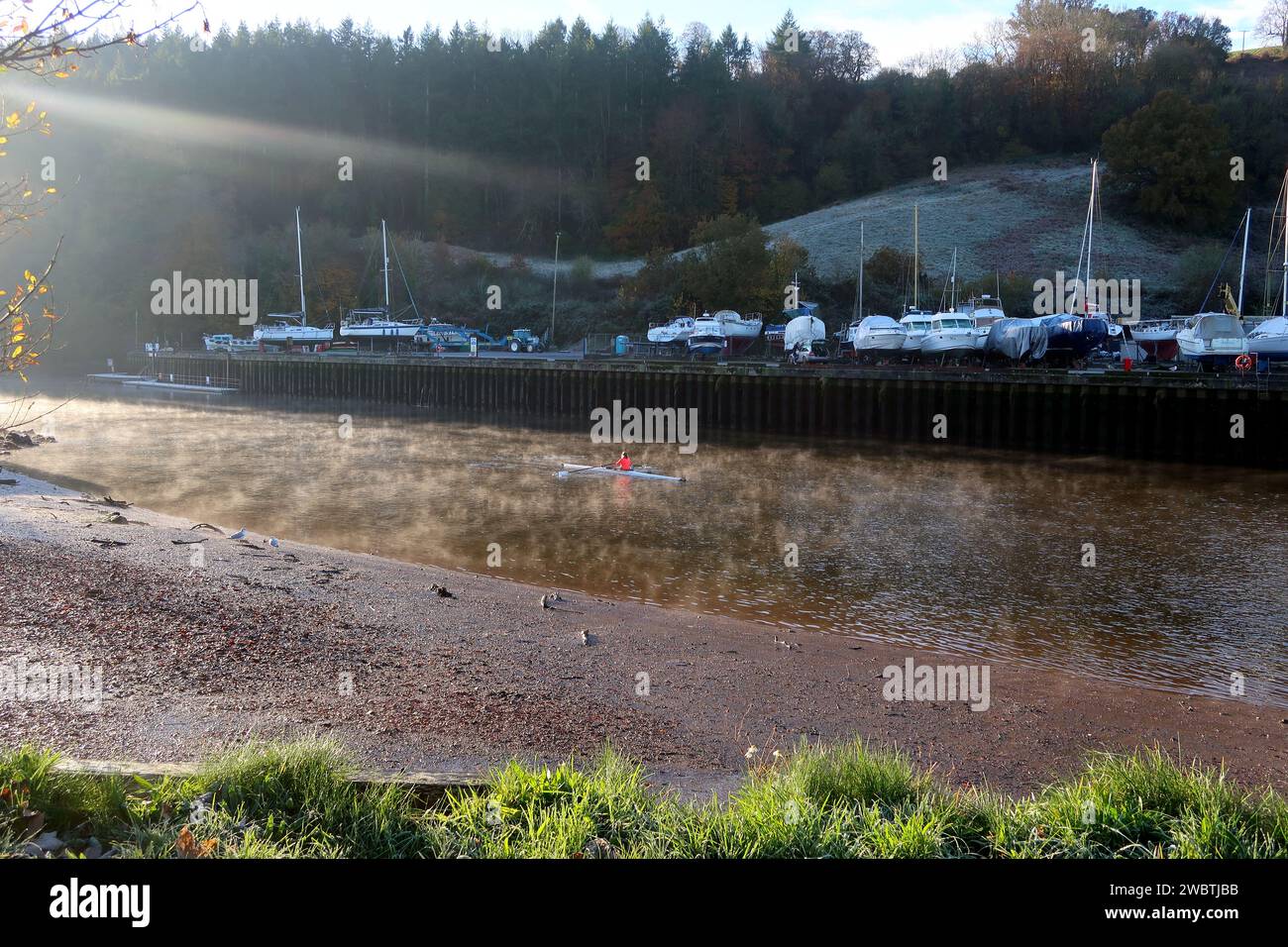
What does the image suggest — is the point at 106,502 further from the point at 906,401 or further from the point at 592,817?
the point at 906,401

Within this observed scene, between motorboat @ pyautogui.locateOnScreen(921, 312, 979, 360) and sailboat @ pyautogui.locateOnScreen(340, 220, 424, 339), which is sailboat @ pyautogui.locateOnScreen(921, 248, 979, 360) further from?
sailboat @ pyautogui.locateOnScreen(340, 220, 424, 339)

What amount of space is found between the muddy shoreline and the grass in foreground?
4.74 feet

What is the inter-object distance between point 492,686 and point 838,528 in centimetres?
1448

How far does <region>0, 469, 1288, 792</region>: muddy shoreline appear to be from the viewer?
8.45 meters

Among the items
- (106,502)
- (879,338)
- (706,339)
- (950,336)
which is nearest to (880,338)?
(879,338)

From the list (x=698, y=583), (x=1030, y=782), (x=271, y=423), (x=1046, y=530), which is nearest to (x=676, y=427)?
(x=271, y=423)

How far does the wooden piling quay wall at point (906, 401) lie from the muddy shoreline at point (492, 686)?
27.3m

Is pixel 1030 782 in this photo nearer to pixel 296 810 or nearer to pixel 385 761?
pixel 385 761

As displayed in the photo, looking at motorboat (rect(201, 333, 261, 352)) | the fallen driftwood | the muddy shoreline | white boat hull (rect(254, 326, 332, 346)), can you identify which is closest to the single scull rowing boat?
the fallen driftwood

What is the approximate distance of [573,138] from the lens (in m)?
118

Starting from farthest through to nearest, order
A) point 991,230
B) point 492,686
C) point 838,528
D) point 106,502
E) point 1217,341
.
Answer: point 991,230
point 1217,341
point 106,502
point 838,528
point 492,686

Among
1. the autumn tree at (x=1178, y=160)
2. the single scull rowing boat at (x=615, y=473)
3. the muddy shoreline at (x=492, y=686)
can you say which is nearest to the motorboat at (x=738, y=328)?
the single scull rowing boat at (x=615, y=473)

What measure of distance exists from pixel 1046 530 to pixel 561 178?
99.9 m

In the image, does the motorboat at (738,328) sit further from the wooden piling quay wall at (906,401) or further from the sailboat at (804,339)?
the wooden piling quay wall at (906,401)
